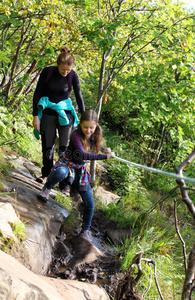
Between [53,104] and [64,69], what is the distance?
478 mm

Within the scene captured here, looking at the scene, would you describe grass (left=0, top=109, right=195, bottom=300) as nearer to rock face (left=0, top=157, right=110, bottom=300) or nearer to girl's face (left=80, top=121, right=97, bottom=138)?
rock face (left=0, top=157, right=110, bottom=300)

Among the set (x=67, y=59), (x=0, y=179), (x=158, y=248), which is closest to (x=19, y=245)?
(x=0, y=179)

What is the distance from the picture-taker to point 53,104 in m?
3.75

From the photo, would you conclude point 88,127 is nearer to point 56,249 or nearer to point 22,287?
point 56,249

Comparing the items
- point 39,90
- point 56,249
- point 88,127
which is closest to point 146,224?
point 56,249

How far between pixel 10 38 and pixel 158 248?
5.85 meters

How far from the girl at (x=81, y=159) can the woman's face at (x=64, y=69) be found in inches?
27.9

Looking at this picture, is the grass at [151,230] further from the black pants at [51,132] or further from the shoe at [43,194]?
the black pants at [51,132]

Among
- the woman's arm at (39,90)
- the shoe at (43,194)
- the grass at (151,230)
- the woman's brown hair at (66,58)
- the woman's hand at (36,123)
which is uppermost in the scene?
the woman's brown hair at (66,58)

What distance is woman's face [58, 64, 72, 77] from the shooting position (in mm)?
3569

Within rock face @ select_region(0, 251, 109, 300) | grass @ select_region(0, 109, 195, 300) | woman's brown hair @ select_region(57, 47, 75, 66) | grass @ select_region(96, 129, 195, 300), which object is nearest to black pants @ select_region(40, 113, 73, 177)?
grass @ select_region(0, 109, 195, 300)

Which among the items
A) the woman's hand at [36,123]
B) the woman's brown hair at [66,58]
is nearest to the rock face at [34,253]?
the woman's hand at [36,123]

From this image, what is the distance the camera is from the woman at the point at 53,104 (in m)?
3.69

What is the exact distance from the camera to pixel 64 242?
3.49 meters
